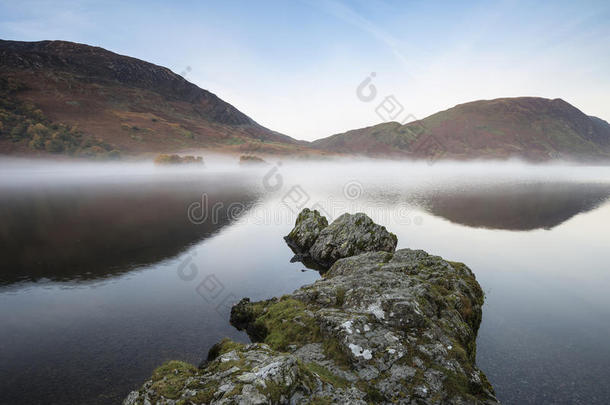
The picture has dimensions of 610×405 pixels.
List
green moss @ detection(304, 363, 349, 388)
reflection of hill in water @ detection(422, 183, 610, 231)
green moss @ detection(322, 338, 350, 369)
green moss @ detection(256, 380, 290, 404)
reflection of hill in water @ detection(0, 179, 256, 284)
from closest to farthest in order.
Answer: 1. green moss @ detection(256, 380, 290, 404)
2. green moss @ detection(304, 363, 349, 388)
3. green moss @ detection(322, 338, 350, 369)
4. reflection of hill in water @ detection(0, 179, 256, 284)
5. reflection of hill in water @ detection(422, 183, 610, 231)

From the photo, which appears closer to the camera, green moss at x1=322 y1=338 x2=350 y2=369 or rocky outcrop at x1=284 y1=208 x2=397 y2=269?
green moss at x1=322 y1=338 x2=350 y2=369

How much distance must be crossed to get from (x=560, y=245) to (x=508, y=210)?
72.6ft

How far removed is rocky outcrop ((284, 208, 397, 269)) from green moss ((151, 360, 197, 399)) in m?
16.5

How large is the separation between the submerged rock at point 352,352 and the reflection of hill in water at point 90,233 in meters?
16.6

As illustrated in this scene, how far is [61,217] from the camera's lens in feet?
134

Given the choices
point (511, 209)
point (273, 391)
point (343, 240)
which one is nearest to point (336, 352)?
point (273, 391)

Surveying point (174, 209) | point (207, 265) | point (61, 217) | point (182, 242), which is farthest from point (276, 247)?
point (61, 217)

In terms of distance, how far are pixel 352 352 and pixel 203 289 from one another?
13.3 meters

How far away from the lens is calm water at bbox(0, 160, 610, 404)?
1097cm

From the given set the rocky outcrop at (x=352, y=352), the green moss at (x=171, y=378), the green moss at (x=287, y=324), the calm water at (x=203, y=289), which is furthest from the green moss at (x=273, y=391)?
the calm water at (x=203, y=289)

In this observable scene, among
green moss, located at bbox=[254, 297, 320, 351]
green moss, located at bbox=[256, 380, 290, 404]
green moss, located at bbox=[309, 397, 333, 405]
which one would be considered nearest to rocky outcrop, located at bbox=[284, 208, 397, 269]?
green moss, located at bbox=[254, 297, 320, 351]

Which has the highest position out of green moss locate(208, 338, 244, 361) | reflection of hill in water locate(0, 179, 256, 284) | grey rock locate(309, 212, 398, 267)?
reflection of hill in water locate(0, 179, 256, 284)

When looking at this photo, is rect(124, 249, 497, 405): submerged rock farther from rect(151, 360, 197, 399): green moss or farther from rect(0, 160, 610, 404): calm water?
Result: rect(0, 160, 610, 404): calm water

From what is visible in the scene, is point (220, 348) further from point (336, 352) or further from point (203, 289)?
point (203, 289)
